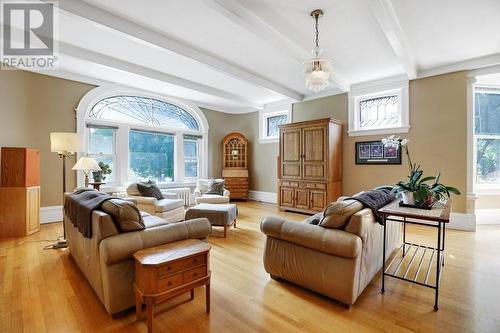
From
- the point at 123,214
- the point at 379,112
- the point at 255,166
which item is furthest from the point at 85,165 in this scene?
the point at 379,112

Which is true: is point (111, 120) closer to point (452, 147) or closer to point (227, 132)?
point (227, 132)

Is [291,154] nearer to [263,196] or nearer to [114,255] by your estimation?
[263,196]

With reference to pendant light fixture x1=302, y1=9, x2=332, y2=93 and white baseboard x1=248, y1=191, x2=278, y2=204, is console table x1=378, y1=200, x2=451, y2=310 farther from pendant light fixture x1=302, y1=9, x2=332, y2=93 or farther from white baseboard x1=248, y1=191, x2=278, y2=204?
white baseboard x1=248, y1=191, x2=278, y2=204

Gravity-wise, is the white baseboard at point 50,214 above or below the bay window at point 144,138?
below

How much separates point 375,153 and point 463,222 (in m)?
1.88

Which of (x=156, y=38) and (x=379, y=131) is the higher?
(x=156, y=38)

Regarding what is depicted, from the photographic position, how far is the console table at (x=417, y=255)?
1.93 meters

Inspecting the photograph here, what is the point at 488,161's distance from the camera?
4.69 meters

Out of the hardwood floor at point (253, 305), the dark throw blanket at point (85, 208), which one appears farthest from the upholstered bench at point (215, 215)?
the dark throw blanket at point (85, 208)

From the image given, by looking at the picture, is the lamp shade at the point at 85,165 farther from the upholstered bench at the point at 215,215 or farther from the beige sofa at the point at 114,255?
the beige sofa at the point at 114,255

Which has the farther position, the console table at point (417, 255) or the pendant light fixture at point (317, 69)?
the pendant light fixture at point (317, 69)

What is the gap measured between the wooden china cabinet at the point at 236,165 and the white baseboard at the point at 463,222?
4736 millimetres

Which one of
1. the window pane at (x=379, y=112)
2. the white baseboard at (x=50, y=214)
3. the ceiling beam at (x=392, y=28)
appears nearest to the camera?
the ceiling beam at (x=392, y=28)

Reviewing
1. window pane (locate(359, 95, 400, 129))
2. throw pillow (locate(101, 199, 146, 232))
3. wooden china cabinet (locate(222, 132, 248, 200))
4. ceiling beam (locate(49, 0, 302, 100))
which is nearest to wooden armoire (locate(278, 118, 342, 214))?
window pane (locate(359, 95, 400, 129))
